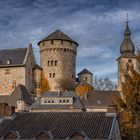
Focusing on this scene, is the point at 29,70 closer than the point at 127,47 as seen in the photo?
Yes

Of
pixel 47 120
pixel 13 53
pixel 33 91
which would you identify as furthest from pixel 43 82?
pixel 47 120

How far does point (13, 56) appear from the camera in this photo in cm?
11012

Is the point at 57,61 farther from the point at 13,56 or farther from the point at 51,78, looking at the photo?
the point at 13,56

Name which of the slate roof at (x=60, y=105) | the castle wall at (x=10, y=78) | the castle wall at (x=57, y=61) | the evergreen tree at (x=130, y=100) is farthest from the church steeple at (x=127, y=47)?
the evergreen tree at (x=130, y=100)

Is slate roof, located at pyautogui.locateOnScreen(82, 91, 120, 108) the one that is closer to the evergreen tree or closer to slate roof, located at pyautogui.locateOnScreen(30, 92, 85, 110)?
slate roof, located at pyautogui.locateOnScreen(30, 92, 85, 110)

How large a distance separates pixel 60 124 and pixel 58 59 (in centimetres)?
7613

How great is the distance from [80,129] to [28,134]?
4360mm

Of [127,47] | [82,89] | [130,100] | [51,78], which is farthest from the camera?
[127,47]

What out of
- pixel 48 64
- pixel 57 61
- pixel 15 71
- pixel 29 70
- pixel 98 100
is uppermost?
pixel 57 61

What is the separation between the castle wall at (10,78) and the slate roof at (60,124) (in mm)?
66093

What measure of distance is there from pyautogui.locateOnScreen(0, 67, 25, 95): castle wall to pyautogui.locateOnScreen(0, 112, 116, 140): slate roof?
66093 millimetres

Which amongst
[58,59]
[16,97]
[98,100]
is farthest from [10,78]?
[98,100]

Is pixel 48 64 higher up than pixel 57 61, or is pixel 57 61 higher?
pixel 57 61

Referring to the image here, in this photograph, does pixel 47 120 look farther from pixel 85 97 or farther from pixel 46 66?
pixel 46 66
